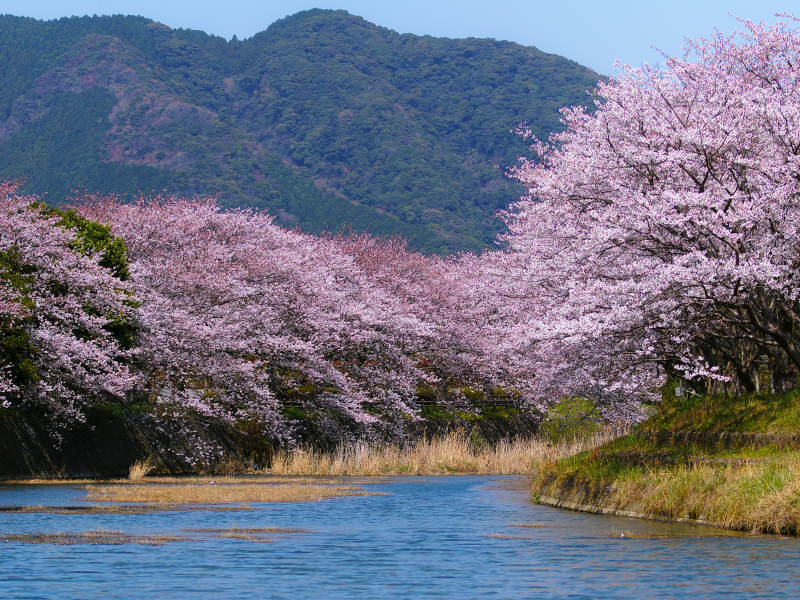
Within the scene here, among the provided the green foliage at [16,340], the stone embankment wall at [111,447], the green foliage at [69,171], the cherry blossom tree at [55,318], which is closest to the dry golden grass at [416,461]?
the stone embankment wall at [111,447]

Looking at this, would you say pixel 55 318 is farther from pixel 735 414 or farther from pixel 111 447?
pixel 735 414

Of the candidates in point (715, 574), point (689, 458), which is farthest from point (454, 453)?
point (715, 574)

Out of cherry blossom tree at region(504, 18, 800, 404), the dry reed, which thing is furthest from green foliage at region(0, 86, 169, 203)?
the dry reed

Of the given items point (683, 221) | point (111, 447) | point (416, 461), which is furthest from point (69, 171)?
point (683, 221)

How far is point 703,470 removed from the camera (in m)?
21.8

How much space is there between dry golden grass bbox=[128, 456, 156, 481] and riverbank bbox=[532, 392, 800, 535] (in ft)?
54.3

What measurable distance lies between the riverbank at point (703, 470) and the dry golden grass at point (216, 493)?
678 centimetres

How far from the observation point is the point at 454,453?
4753 centimetres

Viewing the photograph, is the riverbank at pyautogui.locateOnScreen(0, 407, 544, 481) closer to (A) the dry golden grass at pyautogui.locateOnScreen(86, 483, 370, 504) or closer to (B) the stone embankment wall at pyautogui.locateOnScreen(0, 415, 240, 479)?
(B) the stone embankment wall at pyautogui.locateOnScreen(0, 415, 240, 479)

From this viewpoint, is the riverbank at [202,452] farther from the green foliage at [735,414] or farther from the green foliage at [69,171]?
the green foliage at [69,171]

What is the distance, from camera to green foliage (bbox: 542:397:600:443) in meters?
48.0

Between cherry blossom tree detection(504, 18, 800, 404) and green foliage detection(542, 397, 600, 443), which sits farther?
green foliage detection(542, 397, 600, 443)

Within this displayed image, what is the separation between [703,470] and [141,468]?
24.5m

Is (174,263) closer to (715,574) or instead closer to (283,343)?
(283,343)
